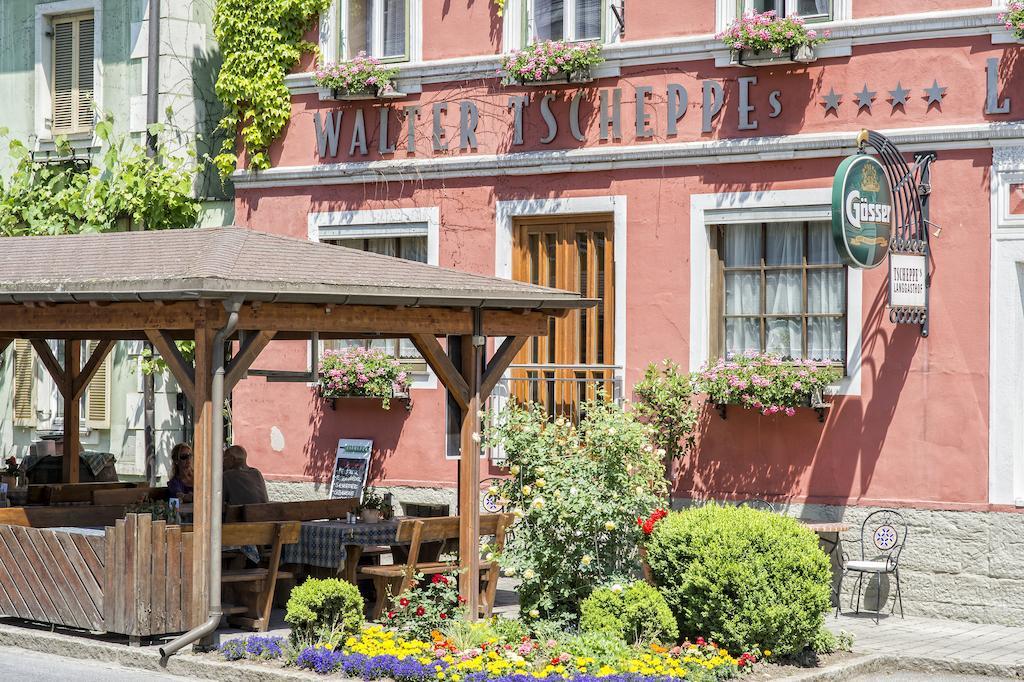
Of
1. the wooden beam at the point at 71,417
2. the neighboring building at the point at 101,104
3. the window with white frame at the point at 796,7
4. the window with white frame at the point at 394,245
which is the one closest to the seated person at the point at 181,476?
the wooden beam at the point at 71,417

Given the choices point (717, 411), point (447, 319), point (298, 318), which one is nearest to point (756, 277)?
point (717, 411)

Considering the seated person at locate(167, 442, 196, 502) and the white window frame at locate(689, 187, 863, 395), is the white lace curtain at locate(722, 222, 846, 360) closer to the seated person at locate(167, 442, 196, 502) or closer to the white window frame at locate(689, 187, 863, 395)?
the white window frame at locate(689, 187, 863, 395)

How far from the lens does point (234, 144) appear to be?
664 inches

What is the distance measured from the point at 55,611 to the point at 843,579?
21.6 feet

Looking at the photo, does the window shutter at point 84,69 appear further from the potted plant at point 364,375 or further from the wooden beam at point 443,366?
the wooden beam at point 443,366

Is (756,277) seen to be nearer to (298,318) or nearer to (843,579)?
(843,579)

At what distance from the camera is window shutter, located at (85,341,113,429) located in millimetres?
18562

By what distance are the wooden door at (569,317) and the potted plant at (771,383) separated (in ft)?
4.70

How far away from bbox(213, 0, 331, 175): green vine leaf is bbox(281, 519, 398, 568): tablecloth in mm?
5605

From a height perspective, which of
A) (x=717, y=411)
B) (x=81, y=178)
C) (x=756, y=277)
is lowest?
(x=717, y=411)

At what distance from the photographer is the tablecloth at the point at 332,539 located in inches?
465

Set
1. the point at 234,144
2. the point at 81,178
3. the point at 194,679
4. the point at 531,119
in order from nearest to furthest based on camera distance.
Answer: the point at 194,679 < the point at 531,119 < the point at 234,144 < the point at 81,178

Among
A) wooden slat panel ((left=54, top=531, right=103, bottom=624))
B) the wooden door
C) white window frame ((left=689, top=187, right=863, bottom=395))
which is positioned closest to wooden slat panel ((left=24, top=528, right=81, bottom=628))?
wooden slat panel ((left=54, top=531, right=103, bottom=624))

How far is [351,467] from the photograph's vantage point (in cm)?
1608
